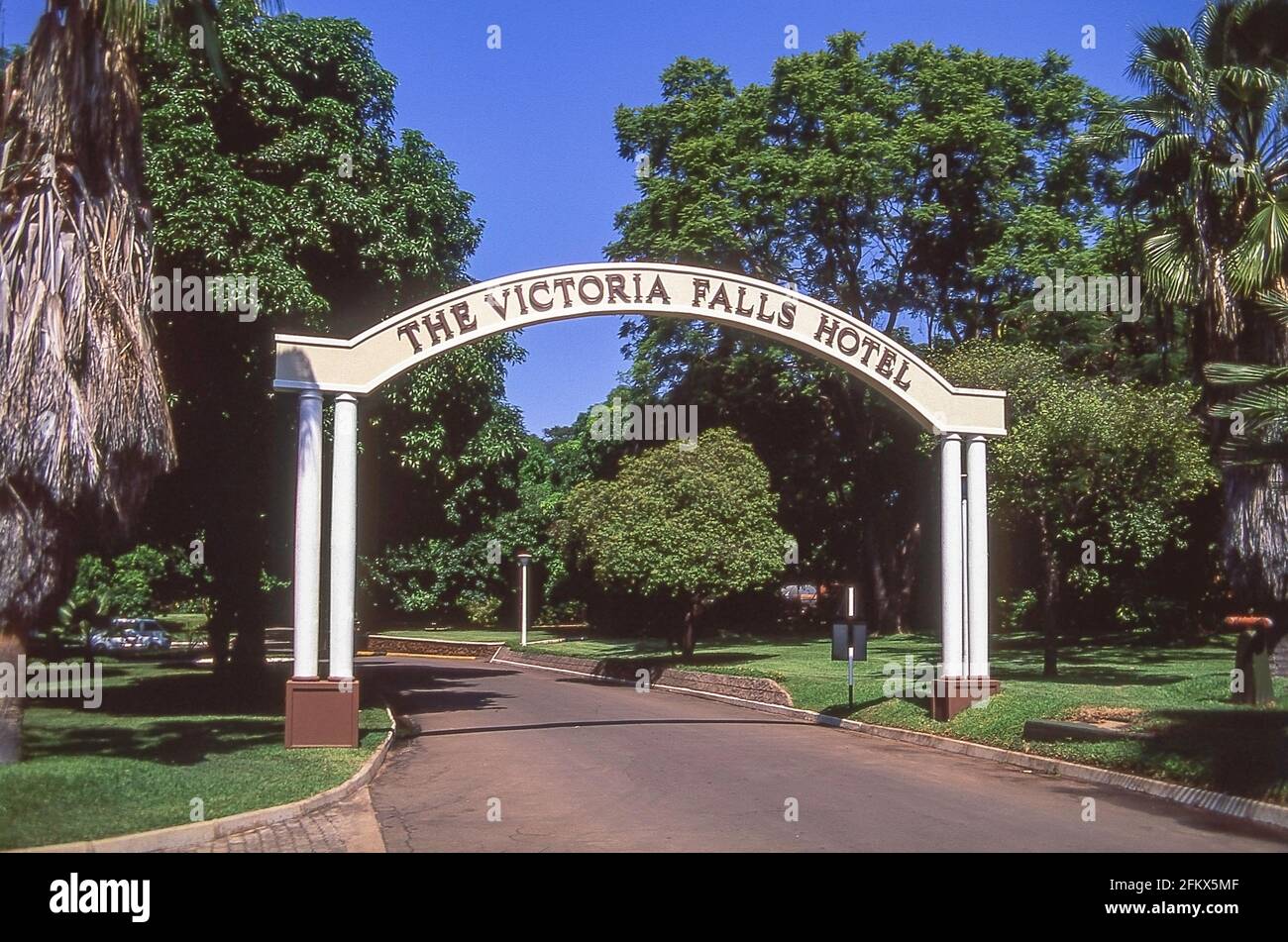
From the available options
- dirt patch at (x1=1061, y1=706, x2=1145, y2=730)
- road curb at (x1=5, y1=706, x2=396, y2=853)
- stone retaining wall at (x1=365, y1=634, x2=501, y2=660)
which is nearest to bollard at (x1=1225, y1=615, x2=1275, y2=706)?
dirt patch at (x1=1061, y1=706, x2=1145, y2=730)

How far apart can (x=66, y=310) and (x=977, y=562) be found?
11.7 metres

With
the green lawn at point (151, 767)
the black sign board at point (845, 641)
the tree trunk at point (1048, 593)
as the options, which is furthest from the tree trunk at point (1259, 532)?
the green lawn at point (151, 767)

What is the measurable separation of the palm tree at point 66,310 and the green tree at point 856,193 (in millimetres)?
21925

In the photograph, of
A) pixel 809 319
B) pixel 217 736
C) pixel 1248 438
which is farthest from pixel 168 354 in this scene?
pixel 1248 438

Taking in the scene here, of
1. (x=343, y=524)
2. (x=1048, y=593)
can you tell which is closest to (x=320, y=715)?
(x=343, y=524)

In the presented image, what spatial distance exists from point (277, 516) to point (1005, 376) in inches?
561

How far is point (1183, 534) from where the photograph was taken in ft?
110

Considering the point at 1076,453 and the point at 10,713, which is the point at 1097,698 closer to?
the point at 1076,453

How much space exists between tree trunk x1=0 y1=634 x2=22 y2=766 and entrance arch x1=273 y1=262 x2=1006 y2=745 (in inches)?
125

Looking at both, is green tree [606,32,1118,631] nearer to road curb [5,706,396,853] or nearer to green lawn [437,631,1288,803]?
green lawn [437,631,1288,803]

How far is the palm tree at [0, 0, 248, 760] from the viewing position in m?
11.8

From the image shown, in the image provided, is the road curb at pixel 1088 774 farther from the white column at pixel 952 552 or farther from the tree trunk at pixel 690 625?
the tree trunk at pixel 690 625
